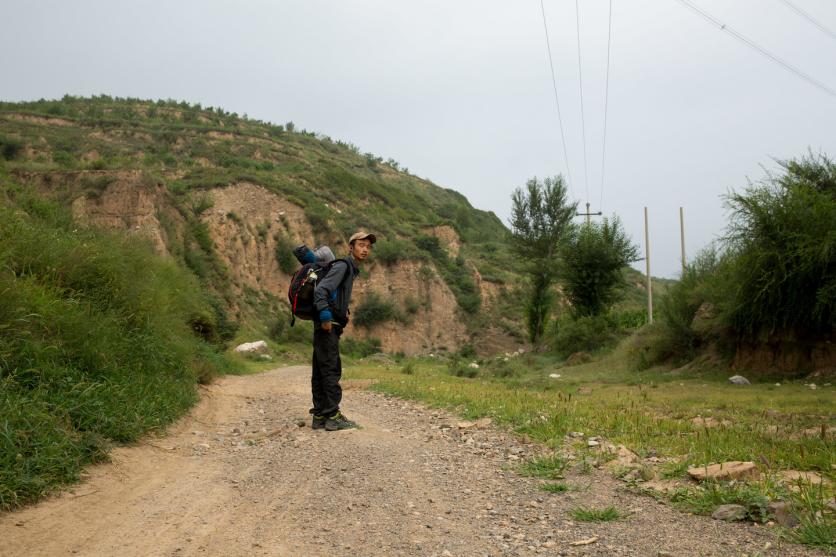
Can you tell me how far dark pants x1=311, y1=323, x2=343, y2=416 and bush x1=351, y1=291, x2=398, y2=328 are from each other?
36.4 metres

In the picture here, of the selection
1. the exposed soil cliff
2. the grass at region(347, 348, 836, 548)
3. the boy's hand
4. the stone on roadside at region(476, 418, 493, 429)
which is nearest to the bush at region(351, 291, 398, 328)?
the exposed soil cliff

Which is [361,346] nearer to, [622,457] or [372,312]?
[372,312]

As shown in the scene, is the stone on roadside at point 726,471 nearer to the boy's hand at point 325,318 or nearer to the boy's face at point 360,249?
the boy's hand at point 325,318

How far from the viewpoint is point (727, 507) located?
402cm

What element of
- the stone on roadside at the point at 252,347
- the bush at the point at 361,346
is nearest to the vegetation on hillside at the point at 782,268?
the stone on roadside at the point at 252,347

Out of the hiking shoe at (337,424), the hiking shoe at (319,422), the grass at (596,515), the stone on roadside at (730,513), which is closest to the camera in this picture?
the stone on roadside at (730,513)

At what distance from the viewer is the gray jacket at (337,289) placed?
7.15m

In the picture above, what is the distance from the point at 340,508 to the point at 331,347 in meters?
3.29

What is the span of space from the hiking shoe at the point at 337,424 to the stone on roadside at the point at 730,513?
424cm

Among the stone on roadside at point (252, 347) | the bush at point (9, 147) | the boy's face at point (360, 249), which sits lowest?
the stone on roadside at point (252, 347)

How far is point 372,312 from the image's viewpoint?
144 ft

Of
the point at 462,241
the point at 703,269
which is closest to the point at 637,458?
the point at 703,269

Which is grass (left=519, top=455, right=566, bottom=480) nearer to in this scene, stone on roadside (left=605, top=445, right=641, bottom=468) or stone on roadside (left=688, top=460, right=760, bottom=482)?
stone on roadside (left=605, top=445, right=641, bottom=468)

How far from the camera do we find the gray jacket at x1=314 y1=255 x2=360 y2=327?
23.5ft
